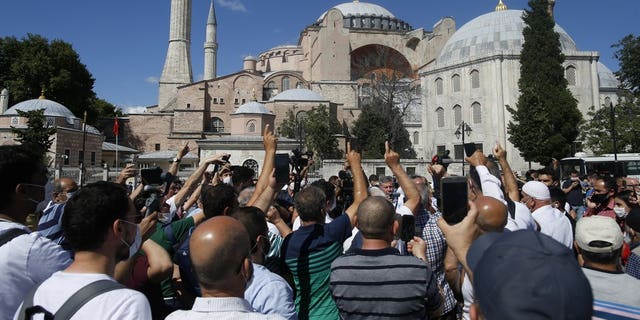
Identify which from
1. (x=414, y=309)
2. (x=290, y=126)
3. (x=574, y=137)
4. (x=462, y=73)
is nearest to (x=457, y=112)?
(x=462, y=73)

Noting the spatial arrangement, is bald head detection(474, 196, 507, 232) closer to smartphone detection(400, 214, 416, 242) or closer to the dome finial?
smartphone detection(400, 214, 416, 242)

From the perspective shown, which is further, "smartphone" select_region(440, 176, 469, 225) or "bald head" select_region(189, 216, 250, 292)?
A: "smartphone" select_region(440, 176, 469, 225)

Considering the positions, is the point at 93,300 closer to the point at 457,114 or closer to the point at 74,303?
the point at 74,303

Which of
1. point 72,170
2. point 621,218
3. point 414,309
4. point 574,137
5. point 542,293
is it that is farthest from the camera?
point 574,137

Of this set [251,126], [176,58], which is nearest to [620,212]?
[251,126]

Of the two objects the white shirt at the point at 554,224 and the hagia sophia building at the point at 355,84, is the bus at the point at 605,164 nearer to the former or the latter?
the hagia sophia building at the point at 355,84

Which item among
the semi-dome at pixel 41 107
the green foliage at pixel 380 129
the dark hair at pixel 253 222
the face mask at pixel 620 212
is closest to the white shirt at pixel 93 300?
the dark hair at pixel 253 222

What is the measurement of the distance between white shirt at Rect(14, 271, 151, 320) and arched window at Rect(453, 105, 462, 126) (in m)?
35.4

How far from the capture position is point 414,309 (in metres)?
2.21

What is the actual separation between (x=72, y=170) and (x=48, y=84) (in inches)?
773

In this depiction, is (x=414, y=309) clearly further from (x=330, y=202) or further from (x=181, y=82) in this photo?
(x=181, y=82)

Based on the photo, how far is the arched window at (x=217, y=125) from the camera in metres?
45.3

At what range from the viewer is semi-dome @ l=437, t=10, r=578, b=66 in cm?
3353

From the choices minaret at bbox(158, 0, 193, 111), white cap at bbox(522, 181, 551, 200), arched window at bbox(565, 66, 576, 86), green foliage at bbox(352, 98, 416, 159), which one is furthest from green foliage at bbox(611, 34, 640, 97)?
minaret at bbox(158, 0, 193, 111)
